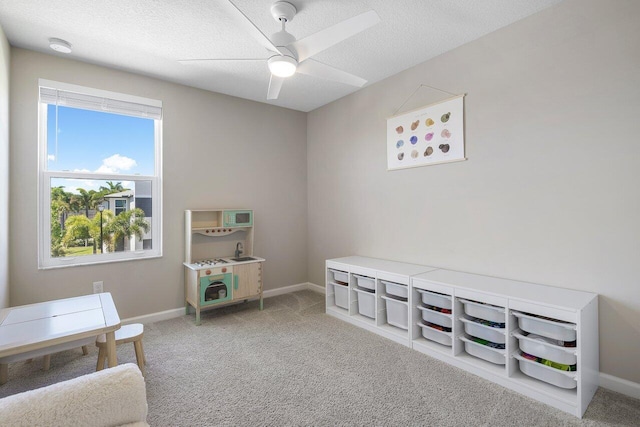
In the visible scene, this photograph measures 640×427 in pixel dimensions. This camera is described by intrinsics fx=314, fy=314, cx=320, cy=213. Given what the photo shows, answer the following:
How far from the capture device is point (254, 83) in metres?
3.62

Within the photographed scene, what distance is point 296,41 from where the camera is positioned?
2.09 metres

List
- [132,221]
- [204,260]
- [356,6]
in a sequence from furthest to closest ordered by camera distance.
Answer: [204,260] → [132,221] → [356,6]

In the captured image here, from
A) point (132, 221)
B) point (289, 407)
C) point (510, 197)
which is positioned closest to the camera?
point (289, 407)

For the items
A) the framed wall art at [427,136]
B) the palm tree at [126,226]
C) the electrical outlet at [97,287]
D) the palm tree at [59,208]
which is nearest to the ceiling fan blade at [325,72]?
the framed wall art at [427,136]

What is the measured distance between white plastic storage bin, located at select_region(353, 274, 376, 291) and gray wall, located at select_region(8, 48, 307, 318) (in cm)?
153

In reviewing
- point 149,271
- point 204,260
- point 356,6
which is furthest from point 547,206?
point 149,271

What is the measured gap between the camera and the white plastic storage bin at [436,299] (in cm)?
256

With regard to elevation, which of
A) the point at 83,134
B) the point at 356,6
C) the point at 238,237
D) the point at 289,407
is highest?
the point at 356,6

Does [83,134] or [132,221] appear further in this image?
[132,221]

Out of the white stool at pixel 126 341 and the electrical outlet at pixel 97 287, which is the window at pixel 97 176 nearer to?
the electrical outlet at pixel 97 287

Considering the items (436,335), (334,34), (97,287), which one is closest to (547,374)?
(436,335)

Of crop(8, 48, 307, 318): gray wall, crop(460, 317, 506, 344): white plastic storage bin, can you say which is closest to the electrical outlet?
crop(8, 48, 307, 318): gray wall

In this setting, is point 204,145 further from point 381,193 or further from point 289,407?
point 289,407

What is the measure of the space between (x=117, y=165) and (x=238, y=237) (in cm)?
156
